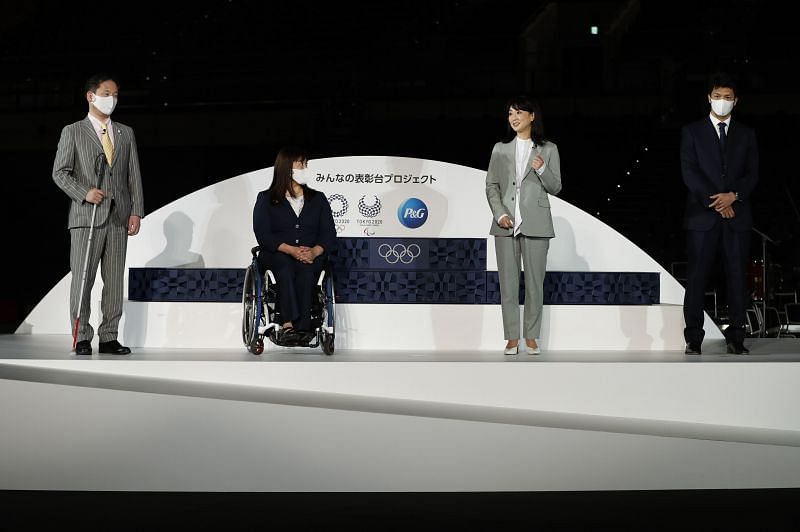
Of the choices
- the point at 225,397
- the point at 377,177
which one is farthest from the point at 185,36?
the point at 225,397

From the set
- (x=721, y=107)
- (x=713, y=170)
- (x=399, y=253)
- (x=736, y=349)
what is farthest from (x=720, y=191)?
(x=399, y=253)

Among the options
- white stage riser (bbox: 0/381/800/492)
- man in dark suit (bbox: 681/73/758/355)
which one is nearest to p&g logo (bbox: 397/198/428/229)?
man in dark suit (bbox: 681/73/758/355)

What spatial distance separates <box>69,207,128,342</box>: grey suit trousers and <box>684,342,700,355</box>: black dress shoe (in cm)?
243

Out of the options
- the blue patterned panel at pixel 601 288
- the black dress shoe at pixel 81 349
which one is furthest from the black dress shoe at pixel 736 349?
the black dress shoe at pixel 81 349

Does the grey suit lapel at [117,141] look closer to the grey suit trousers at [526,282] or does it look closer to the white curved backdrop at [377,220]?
the white curved backdrop at [377,220]

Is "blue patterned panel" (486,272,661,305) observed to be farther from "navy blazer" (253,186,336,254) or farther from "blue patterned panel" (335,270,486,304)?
"navy blazer" (253,186,336,254)

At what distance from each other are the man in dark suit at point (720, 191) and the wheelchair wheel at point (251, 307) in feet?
5.88

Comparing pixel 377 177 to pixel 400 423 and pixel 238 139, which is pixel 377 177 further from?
pixel 238 139

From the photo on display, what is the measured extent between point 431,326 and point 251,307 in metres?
1.03

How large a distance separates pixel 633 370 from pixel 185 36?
457 inches

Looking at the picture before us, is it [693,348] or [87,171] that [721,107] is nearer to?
[693,348]

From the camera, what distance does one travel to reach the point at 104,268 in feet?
13.7

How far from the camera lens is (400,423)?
3.45 meters

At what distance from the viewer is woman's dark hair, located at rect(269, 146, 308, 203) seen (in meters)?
4.34
